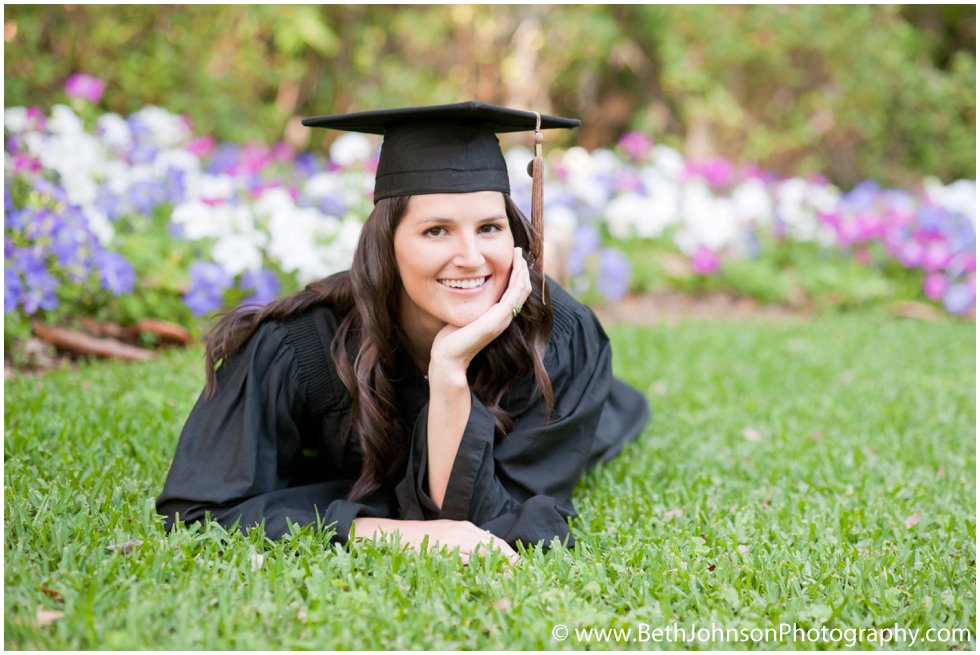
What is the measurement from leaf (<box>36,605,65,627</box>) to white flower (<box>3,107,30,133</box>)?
3.50m

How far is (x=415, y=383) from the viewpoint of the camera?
9.19 feet

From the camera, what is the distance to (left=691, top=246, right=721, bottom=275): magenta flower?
264 inches

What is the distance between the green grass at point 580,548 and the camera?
1.99 meters

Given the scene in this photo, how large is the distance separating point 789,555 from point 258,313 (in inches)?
61.9

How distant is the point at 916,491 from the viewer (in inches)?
123

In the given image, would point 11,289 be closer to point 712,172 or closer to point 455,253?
point 455,253

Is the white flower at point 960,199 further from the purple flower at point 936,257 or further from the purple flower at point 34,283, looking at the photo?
the purple flower at point 34,283

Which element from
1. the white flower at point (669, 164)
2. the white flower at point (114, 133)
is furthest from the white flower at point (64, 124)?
the white flower at point (669, 164)

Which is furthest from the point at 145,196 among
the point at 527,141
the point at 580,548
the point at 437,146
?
the point at 527,141

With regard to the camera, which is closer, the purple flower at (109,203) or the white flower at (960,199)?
the purple flower at (109,203)

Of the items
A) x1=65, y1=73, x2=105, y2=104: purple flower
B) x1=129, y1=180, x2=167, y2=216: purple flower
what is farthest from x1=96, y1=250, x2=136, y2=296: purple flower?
x1=65, y1=73, x2=105, y2=104: purple flower

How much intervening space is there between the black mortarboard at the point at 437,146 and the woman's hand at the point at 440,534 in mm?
860

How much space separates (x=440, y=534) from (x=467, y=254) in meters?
0.72

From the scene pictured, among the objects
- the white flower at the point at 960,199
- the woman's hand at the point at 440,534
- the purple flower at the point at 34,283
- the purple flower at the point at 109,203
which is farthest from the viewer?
the white flower at the point at 960,199
